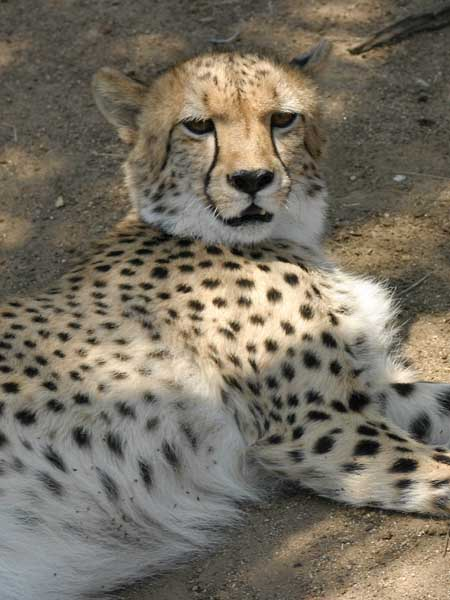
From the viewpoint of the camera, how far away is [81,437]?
10.0 ft

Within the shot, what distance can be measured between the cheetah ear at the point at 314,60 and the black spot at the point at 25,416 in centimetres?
157

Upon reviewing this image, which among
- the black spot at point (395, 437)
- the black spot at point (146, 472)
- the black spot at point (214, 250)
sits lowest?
the black spot at point (146, 472)

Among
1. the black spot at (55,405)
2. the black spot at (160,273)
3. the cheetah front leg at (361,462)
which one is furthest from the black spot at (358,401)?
the black spot at (55,405)

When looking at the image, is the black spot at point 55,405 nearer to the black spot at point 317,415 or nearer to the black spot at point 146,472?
the black spot at point 146,472

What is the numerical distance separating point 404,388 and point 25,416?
3.83 ft

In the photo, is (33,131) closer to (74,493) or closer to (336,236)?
(336,236)

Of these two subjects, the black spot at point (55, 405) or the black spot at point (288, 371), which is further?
the black spot at point (288, 371)

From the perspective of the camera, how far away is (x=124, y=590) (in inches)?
117

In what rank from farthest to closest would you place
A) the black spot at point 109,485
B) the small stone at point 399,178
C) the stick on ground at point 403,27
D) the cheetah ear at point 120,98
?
1. the stick on ground at point 403,27
2. the small stone at point 399,178
3. the cheetah ear at point 120,98
4. the black spot at point 109,485

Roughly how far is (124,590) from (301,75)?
5.94ft

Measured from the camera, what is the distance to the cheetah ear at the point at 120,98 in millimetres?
3688

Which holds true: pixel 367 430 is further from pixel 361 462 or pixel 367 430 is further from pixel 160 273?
pixel 160 273

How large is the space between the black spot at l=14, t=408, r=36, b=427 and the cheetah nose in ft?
2.96

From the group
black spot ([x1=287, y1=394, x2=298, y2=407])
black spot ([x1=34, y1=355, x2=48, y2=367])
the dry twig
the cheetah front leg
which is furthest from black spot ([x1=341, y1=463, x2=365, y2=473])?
the dry twig
